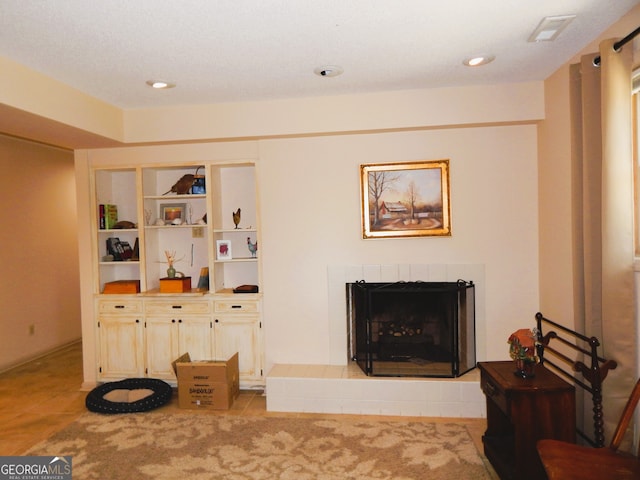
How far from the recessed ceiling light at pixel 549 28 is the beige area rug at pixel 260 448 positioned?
2619 mm

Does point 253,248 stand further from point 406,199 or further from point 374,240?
point 406,199

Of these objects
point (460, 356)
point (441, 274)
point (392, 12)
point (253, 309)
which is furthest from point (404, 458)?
point (392, 12)

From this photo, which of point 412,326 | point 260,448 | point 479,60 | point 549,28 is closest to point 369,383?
point 412,326

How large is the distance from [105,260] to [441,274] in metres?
3.22

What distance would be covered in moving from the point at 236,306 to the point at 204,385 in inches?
28.8

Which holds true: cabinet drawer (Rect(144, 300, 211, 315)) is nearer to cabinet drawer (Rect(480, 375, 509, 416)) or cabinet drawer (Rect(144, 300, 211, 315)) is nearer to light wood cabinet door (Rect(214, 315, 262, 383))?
light wood cabinet door (Rect(214, 315, 262, 383))

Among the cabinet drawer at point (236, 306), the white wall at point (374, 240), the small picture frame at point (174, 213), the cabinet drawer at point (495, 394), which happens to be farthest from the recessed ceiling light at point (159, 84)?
the cabinet drawer at point (495, 394)

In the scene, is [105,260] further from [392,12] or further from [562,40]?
[562,40]

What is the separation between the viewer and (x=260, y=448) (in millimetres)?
3000

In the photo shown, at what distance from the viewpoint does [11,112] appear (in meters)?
2.89

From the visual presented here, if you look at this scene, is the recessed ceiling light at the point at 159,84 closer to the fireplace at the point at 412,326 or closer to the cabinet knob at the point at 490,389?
the fireplace at the point at 412,326

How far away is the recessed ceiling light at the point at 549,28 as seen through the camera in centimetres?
230

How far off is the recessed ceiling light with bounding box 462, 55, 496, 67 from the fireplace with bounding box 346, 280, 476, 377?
5.63 feet

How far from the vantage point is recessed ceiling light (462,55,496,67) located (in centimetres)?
283
